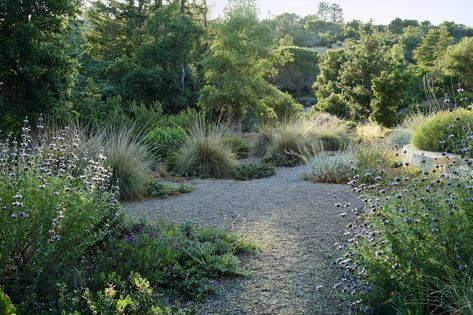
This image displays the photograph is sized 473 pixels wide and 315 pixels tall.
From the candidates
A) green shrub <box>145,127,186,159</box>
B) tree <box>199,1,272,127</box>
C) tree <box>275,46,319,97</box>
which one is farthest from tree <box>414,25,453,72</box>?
green shrub <box>145,127,186,159</box>

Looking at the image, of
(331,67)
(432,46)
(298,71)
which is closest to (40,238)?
(331,67)

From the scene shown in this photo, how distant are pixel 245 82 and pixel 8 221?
12.7 meters

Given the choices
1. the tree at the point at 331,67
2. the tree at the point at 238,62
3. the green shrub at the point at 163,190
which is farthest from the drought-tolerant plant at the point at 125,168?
the tree at the point at 331,67

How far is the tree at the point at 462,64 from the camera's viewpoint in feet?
79.6

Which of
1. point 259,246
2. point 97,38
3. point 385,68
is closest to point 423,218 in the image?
point 259,246

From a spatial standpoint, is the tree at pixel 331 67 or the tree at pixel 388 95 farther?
the tree at pixel 331 67

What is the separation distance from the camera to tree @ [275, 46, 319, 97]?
32.5m

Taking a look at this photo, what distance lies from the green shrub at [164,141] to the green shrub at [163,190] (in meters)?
2.94

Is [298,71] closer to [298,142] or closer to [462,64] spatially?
[462,64]

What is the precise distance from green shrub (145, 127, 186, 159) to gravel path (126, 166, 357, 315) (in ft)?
7.41

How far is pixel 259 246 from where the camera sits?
419 centimetres

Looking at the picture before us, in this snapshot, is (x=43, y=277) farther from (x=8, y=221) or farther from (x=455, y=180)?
(x=455, y=180)

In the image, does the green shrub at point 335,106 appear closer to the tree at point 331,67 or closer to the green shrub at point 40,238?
the tree at point 331,67

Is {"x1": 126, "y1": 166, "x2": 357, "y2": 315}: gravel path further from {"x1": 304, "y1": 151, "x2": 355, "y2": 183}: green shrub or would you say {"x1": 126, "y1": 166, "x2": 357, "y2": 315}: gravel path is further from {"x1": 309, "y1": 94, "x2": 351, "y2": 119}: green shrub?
{"x1": 309, "y1": 94, "x2": 351, "y2": 119}: green shrub
